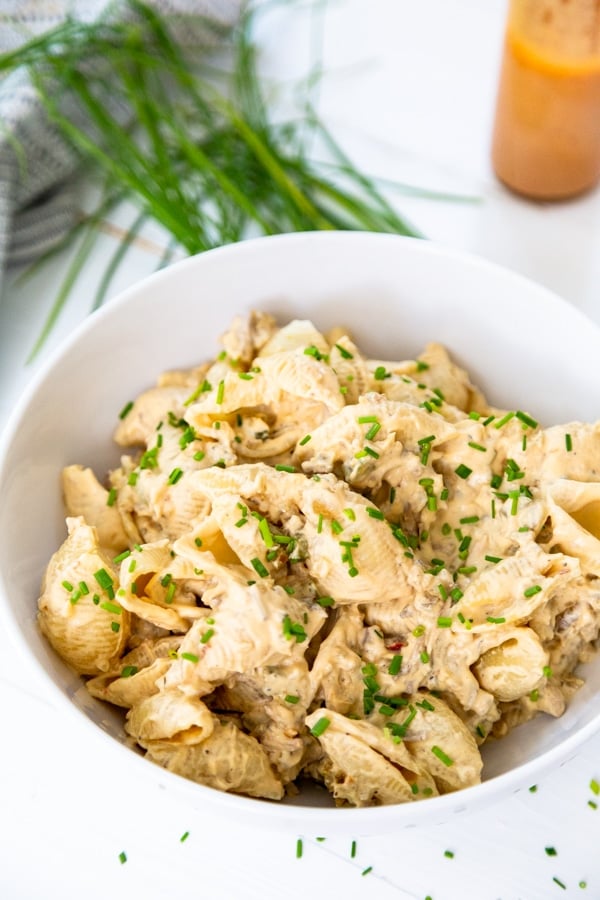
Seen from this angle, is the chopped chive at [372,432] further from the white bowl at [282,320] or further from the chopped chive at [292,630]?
the white bowl at [282,320]

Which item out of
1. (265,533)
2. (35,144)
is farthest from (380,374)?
(35,144)

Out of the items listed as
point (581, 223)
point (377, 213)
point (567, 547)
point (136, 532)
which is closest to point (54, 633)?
point (136, 532)

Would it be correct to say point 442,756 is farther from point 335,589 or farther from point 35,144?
point 35,144

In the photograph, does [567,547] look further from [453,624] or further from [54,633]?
[54,633]

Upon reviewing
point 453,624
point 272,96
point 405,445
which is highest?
point 272,96

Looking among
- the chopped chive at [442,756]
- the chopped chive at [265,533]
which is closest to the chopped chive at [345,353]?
the chopped chive at [265,533]

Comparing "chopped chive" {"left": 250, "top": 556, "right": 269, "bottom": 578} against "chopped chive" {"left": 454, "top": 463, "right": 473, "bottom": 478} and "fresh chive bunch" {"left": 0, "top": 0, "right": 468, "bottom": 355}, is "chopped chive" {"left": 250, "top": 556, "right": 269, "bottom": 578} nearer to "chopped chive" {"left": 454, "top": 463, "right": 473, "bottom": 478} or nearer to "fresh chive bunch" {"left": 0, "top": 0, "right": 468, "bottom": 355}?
"chopped chive" {"left": 454, "top": 463, "right": 473, "bottom": 478}
